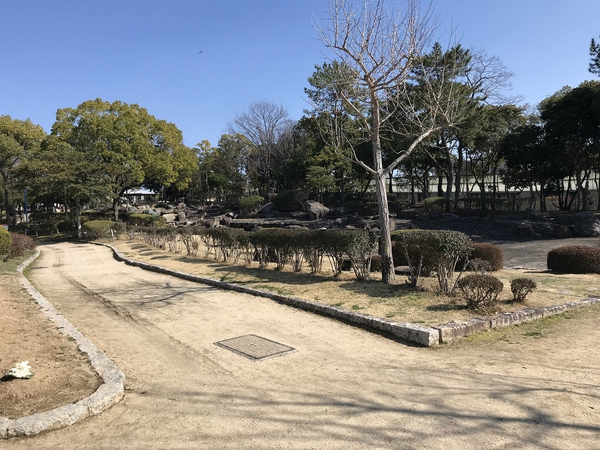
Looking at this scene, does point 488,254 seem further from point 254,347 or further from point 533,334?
point 254,347

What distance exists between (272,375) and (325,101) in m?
10.9

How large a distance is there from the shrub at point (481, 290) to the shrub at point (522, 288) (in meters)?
0.59

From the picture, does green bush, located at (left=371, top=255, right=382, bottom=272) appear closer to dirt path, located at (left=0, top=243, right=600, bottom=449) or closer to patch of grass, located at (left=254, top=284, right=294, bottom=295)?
patch of grass, located at (left=254, top=284, right=294, bottom=295)

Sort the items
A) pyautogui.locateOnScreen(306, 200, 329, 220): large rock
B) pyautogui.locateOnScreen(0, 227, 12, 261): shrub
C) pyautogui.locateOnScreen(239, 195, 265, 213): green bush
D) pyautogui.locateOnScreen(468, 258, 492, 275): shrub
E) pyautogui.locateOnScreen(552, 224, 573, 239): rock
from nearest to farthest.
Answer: pyautogui.locateOnScreen(468, 258, 492, 275): shrub, pyautogui.locateOnScreen(0, 227, 12, 261): shrub, pyautogui.locateOnScreen(552, 224, 573, 239): rock, pyautogui.locateOnScreen(306, 200, 329, 220): large rock, pyautogui.locateOnScreen(239, 195, 265, 213): green bush

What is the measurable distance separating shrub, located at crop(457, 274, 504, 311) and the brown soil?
5.52 metres

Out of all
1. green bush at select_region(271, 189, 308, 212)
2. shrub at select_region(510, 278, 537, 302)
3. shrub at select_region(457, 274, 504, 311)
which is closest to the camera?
shrub at select_region(457, 274, 504, 311)

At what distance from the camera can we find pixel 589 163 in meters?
32.6

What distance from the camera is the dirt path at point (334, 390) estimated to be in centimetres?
323

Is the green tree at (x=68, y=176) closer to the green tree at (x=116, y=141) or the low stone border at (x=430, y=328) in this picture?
the green tree at (x=116, y=141)

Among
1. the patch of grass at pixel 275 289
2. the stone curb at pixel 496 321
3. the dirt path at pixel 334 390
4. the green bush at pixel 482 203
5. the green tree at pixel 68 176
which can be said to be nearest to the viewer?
the dirt path at pixel 334 390

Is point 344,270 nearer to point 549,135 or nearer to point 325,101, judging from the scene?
point 325,101

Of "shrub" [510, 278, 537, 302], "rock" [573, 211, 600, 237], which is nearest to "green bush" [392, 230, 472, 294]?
"shrub" [510, 278, 537, 302]

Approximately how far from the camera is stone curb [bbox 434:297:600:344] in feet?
19.2

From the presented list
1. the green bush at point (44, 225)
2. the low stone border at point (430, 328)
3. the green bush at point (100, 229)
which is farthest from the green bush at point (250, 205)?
the low stone border at point (430, 328)
